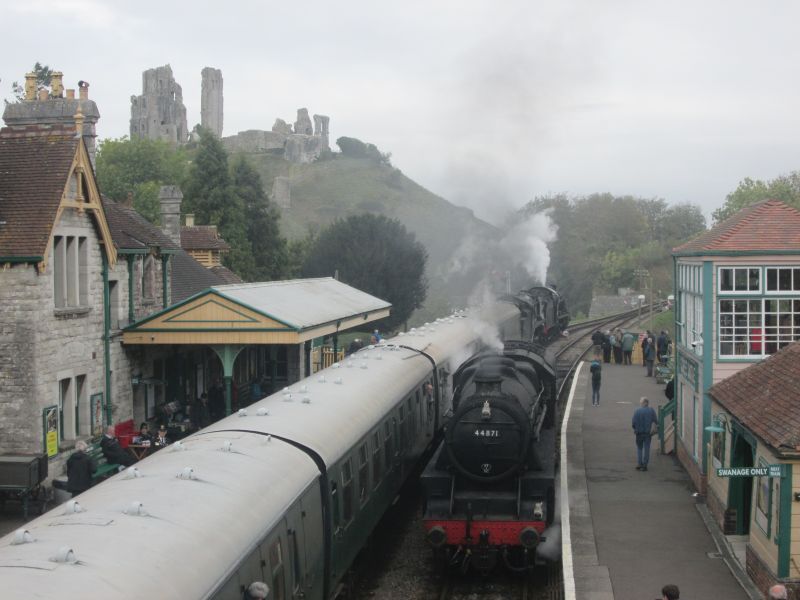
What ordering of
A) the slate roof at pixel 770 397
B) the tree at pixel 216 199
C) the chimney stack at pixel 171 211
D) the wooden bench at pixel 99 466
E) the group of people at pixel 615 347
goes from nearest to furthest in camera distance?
the slate roof at pixel 770 397 < the wooden bench at pixel 99 466 < the chimney stack at pixel 171 211 < the group of people at pixel 615 347 < the tree at pixel 216 199

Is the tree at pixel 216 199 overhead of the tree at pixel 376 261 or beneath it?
overhead

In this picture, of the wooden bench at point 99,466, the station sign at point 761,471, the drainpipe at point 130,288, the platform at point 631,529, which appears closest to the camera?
the station sign at point 761,471

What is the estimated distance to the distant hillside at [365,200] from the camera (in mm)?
114800

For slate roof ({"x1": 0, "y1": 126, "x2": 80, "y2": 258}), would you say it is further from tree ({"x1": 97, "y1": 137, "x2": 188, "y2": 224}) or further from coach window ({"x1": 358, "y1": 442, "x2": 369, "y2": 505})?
tree ({"x1": 97, "y1": 137, "x2": 188, "y2": 224})

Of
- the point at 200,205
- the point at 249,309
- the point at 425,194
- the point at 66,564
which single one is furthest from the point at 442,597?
the point at 425,194

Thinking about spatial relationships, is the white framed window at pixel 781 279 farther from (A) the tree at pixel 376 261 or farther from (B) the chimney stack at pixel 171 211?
(A) the tree at pixel 376 261

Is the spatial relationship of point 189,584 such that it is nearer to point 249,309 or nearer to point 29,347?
point 29,347

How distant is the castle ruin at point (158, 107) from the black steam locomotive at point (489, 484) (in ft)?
470

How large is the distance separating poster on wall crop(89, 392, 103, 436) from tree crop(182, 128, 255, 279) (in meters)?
32.5

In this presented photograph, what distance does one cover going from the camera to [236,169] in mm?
57781

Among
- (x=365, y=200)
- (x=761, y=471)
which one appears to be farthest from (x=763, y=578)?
(x=365, y=200)

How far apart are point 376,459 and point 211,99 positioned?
158607mm

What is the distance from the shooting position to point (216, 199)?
52094 millimetres

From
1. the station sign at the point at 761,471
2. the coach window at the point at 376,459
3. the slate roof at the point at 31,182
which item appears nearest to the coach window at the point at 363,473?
the coach window at the point at 376,459
